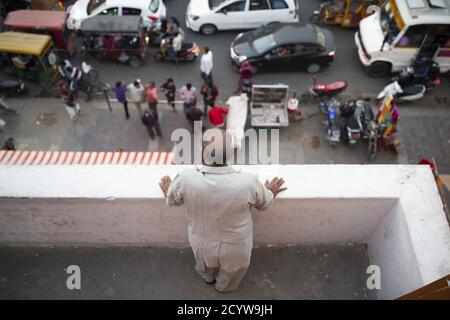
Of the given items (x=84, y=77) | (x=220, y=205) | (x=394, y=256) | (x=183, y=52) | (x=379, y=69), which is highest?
(x=183, y=52)

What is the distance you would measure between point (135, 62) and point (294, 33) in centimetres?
521

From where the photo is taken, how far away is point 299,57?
12.4 m

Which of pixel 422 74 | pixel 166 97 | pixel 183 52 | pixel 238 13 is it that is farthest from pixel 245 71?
pixel 422 74

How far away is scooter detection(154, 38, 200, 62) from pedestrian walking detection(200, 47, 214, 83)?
114 cm

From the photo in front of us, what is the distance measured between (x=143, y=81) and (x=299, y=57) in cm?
501

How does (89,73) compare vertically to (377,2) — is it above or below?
below

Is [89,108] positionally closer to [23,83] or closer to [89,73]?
[89,73]

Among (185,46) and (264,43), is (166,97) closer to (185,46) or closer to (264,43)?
(185,46)

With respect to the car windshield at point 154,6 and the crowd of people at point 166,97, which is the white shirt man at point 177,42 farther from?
the car windshield at point 154,6

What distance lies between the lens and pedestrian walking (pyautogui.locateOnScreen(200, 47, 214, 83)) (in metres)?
11.5

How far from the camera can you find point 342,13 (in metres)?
14.0

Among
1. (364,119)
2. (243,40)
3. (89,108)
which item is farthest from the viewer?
(243,40)

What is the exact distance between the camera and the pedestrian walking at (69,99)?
10.7 metres
